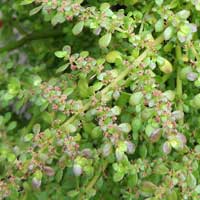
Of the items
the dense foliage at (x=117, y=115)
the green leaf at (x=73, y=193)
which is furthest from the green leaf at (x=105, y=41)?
the green leaf at (x=73, y=193)

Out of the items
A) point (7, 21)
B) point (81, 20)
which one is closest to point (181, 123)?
point (81, 20)

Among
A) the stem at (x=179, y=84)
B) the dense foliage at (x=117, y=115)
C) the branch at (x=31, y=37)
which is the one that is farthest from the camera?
the branch at (x=31, y=37)

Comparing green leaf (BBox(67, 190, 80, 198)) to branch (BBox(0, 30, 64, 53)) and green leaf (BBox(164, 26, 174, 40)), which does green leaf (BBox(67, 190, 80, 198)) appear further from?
branch (BBox(0, 30, 64, 53))

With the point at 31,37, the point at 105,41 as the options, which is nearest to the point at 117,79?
the point at 105,41

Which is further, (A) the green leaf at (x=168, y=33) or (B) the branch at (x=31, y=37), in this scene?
(B) the branch at (x=31, y=37)

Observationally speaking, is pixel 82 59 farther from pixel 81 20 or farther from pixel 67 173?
pixel 67 173

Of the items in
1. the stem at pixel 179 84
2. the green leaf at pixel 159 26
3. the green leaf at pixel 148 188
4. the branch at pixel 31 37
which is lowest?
the branch at pixel 31 37

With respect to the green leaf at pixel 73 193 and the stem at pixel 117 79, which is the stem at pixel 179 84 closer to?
the stem at pixel 117 79

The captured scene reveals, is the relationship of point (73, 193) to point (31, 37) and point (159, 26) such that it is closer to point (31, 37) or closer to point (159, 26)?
point (159, 26)

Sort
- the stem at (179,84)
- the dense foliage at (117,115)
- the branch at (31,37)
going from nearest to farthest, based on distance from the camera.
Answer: the dense foliage at (117,115) < the stem at (179,84) < the branch at (31,37)
